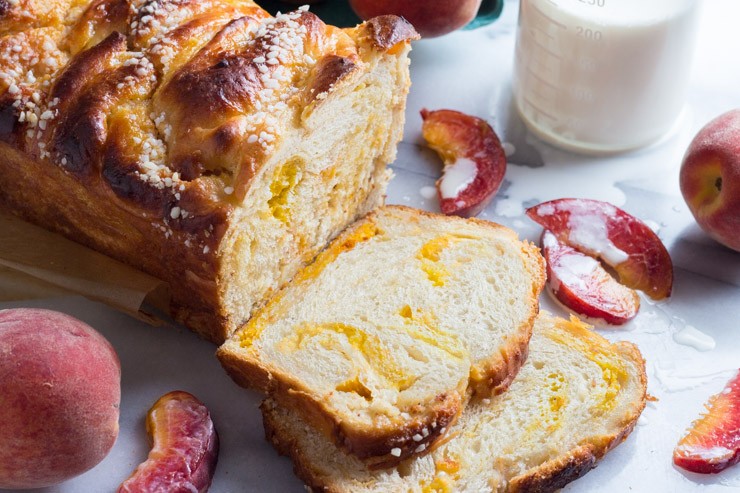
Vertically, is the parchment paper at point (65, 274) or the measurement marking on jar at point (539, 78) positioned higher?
the measurement marking on jar at point (539, 78)

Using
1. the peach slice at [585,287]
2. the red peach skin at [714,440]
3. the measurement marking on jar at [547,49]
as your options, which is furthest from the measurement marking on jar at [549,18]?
the red peach skin at [714,440]

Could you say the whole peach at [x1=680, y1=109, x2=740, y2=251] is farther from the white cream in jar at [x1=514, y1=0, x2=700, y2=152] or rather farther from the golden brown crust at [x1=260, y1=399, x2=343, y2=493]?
the golden brown crust at [x1=260, y1=399, x2=343, y2=493]

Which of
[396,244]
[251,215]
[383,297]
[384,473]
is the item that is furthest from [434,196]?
[384,473]

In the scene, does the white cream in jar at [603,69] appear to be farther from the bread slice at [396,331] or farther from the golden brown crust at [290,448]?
the golden brown crust at [290,448]

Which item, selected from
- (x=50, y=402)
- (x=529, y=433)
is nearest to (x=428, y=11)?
(x=529, y=433)

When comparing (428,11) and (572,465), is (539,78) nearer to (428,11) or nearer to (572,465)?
(428,11)

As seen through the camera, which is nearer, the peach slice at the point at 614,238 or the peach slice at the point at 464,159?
the peach slice at the point at 614,238

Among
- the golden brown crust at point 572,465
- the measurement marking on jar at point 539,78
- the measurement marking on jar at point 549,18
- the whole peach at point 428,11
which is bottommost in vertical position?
the golden brown crust at point 572,465
